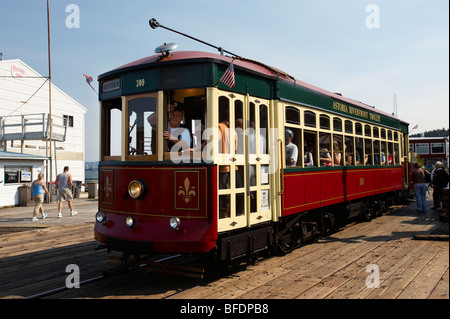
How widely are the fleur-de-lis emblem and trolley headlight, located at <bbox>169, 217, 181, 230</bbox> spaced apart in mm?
270

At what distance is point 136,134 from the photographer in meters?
5.41

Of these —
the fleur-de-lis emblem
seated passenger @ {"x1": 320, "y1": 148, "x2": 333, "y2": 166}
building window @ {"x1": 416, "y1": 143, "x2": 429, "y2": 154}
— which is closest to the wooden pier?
the fleur-de-lis emblem

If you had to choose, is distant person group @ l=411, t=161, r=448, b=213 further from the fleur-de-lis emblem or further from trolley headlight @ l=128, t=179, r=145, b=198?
trolley headlight @ l=128, t=179, r=145, b=198

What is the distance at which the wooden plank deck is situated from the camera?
460cm

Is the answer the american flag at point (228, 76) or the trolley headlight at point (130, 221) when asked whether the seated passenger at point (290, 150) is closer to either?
the american flag at point (228, 76)

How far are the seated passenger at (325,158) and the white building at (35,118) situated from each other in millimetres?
14410

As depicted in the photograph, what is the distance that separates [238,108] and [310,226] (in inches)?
128

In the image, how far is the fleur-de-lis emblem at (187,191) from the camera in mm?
4816

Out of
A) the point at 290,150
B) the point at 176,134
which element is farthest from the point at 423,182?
the point at 176,134

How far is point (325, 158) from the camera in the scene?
7676 mm

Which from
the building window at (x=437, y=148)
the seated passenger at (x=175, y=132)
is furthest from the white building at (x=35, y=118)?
the building window at (x=437, y=148)
